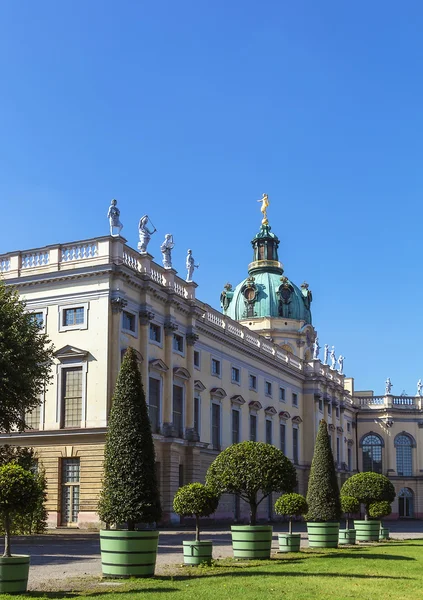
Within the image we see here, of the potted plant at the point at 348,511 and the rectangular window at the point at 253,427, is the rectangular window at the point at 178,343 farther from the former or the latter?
the potted plant at the point at 348,511

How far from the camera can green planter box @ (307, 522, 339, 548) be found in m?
30.4

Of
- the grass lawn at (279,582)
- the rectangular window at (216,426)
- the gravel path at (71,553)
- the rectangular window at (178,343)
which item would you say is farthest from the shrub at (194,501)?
the rectangular window at (216,426)

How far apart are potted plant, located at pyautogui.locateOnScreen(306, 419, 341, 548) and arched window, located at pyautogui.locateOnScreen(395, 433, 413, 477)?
214 feet

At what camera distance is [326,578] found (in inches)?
789

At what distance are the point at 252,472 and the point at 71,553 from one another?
6568 mm

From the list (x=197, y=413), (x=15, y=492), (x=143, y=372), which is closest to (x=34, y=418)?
(x=143, y=372)

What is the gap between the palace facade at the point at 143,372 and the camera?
43188 mm

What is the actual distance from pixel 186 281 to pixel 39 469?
15.4m

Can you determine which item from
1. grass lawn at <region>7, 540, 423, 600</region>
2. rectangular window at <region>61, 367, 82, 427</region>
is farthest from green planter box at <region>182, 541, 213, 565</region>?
rectangular window at <region>61, 367, 82, 427</region>

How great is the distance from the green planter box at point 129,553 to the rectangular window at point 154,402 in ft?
90.2

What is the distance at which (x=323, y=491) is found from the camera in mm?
31859

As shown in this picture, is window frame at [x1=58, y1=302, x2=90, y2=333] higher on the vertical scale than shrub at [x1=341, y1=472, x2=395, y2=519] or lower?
higher

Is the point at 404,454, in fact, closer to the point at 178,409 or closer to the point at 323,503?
the point at 178,409

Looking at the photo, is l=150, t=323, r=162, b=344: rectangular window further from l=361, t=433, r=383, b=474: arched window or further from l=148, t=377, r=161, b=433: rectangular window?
l=361, t=433, r=383, b=474: arched window
